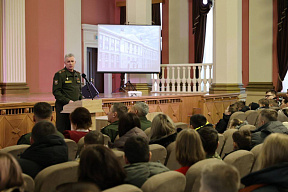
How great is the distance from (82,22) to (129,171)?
35.8 ft

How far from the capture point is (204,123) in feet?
13.0

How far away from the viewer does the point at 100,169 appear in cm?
199

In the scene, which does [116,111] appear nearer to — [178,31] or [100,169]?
[100,169]

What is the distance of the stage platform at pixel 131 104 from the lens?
5.25 metres

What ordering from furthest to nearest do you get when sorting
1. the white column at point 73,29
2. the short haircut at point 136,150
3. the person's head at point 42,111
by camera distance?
the white column at point 73,29
the person's head at point 42,111
the short haircut at point 136,150

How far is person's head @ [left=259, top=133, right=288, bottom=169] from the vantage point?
7.16 ft

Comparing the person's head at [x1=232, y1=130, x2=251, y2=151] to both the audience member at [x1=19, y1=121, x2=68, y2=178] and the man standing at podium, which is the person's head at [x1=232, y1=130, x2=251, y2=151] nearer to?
the audience member at [x1=19, y1=121, x2=68, y2=178]

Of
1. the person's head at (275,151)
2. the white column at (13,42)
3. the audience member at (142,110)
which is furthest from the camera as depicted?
the white column at (13,42)

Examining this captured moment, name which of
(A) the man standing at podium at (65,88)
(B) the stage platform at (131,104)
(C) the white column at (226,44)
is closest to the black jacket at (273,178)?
(A) the man standing at podium at (65,88)

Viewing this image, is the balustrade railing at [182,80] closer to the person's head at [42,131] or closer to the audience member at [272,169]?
the person's head at [42,131]

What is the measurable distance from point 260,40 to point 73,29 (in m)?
5.60

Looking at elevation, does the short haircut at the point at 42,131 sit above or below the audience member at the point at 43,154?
above

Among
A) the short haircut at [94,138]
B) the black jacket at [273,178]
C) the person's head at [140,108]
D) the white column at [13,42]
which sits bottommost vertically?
the black jacket at [273,178]

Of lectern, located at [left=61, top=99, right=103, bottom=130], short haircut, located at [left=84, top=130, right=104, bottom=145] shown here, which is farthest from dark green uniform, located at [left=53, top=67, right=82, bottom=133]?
short haircut, located at [left=84, top=130, right=104, bottom=145]
